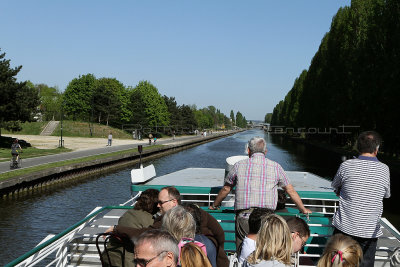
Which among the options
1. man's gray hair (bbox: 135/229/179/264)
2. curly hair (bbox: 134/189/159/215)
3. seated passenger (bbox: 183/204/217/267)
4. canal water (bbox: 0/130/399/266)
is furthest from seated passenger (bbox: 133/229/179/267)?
canal water (bbox: 0/130/399/266)

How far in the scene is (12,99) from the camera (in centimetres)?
3253

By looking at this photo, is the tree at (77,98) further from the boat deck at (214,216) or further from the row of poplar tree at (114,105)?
the boat deck at (214,216)

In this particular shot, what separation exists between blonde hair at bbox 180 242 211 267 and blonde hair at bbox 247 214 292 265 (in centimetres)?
43

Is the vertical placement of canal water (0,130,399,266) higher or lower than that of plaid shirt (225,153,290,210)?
lower

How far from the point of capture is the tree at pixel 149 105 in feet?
245

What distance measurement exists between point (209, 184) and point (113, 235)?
17.4 feet

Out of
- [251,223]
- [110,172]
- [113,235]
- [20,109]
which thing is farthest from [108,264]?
[20,109]

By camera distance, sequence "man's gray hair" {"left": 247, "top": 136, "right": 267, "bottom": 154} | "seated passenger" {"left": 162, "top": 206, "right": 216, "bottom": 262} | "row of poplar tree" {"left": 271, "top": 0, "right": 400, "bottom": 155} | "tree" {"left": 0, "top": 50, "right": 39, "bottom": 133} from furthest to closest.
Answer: "tree" {"left": 0, "top": 50, "right": 39, "bottom": 133}
"row of poplar tree" {"left": 271, "top": 0, "right": 400, "bottom": 155}
"man's gray hair" {"left": 247, "top": 136, "right": 267, "bottom": 154}
"seated passenger" {"left": 162, "top": 206, "right": 216, "bottom": 262}

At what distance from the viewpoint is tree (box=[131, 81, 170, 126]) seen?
245 ft

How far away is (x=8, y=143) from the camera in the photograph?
112 feet

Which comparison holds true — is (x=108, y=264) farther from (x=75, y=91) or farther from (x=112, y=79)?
(x=112, y=79)

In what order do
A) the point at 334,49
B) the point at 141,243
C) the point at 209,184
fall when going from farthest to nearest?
the point at 334,49 → the point at 209,184 → the point at 141,243

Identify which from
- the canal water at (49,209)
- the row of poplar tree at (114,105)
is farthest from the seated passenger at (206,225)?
the row of poplar tree at (114,105)

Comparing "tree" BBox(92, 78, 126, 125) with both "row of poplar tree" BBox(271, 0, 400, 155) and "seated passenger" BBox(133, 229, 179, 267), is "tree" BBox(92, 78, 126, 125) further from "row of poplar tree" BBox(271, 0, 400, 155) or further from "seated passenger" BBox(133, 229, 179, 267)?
"seated passenger" BBox(133, 229, 179, 267)
